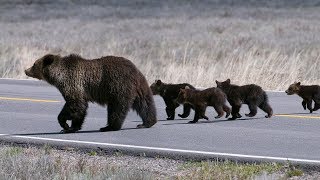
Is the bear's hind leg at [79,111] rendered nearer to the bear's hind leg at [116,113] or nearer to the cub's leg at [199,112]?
the bear's hind leg at [116,113]

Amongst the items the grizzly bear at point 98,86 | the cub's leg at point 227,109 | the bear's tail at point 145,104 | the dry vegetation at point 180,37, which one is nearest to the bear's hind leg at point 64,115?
the grizzly bear at point 98,86

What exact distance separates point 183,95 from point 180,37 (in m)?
29.7

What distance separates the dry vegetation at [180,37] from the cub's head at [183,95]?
20.1 feet

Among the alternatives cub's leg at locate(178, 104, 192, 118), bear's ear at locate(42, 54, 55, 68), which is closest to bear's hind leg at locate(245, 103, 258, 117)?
cub's leg at locate(178, 104, 192, 118)

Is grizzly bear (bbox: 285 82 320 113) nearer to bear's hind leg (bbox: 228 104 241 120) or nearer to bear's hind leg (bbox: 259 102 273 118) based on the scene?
bear's hind leg (bbox: 259 102 273 118)

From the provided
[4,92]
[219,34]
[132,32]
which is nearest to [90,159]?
[4,92]

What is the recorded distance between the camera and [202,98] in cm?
1447

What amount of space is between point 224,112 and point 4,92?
5.98m

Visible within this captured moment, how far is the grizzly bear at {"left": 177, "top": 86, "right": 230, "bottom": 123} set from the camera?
570 inches

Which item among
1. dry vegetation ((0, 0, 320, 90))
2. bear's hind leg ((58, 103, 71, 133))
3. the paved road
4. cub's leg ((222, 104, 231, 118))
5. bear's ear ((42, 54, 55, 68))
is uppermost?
bear's ear ((42, 54, 55, 68))

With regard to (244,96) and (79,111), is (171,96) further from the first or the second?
(79,111)

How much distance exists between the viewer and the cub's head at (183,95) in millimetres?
14586

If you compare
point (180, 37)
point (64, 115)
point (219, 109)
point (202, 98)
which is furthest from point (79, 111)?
point (180, 37)

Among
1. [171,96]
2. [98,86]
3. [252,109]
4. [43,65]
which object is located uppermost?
[43,65]
